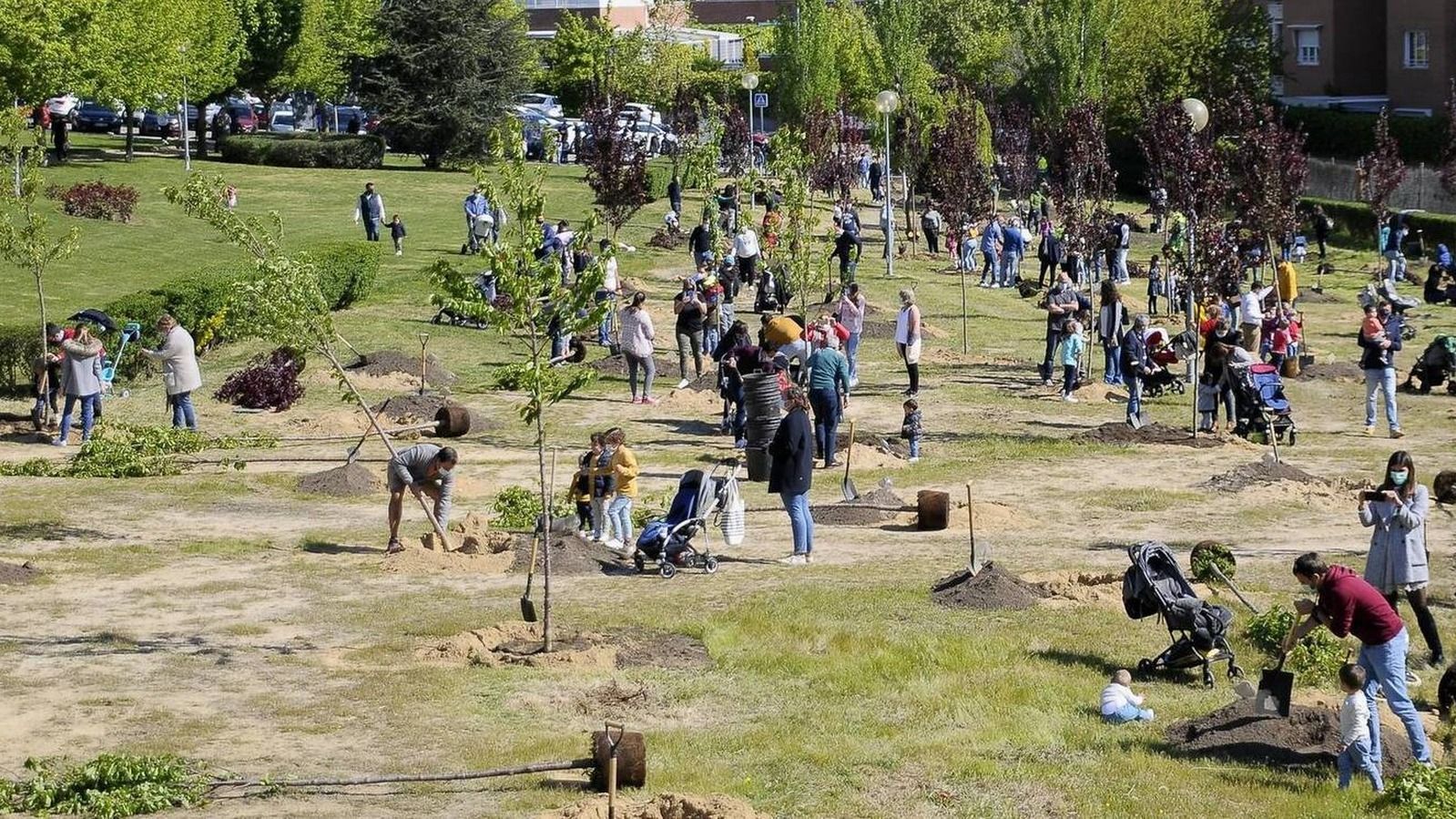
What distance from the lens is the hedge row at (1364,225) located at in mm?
48219

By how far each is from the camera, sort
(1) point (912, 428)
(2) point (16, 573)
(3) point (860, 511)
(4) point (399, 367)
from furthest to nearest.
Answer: (4) point (399, 367) → (1) point (912, 428) → (3) point (860, 511) → (2) point (16, 573)

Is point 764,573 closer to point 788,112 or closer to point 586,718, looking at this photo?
point 586,718

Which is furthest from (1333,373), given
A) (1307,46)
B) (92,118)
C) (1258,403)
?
(92,118)

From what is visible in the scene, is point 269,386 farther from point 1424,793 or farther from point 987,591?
point 1424,793

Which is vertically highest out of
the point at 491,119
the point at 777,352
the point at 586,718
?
the point at 491,119

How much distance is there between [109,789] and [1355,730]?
7.09 metres

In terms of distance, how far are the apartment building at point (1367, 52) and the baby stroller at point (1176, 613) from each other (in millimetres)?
51989

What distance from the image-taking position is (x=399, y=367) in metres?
28.4

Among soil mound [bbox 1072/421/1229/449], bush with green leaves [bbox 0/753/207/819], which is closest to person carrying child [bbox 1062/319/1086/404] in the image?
soil mound [bbox 1072/421/1229/449]

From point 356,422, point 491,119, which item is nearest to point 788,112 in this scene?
point 491,119

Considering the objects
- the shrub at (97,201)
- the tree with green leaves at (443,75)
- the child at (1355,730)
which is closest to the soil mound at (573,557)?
the child at (1355,730)

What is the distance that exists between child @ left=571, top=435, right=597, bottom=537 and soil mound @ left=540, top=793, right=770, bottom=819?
7120mm

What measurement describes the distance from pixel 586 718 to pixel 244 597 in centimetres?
451

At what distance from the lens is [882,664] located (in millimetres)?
13812
